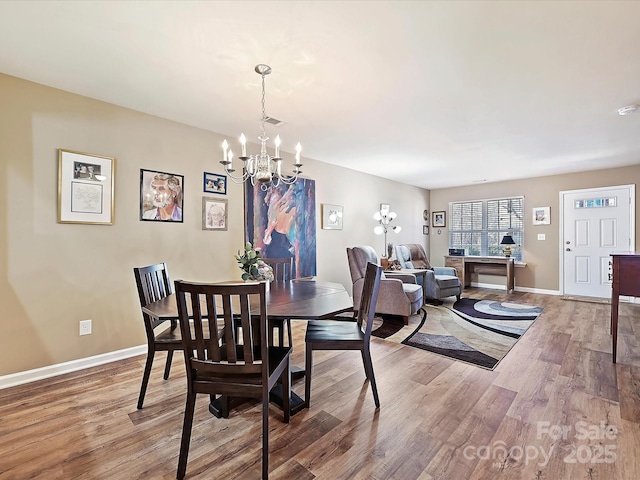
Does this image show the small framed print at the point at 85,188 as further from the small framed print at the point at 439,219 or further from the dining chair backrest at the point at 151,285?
the small framed print at the point at 439,219

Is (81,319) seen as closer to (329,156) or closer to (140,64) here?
(140,64)

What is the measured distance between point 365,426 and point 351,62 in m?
2.38

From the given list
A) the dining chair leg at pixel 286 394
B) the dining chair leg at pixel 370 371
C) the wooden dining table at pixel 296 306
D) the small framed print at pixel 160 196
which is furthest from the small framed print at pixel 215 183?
the dining chair leg at pixel 370 371

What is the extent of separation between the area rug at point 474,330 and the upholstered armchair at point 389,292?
29 cm

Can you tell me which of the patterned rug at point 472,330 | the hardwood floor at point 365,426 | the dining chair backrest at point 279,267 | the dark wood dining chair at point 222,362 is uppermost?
the dining chair backrest at point 279,267

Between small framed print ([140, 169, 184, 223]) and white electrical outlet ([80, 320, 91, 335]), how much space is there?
1.02 meters

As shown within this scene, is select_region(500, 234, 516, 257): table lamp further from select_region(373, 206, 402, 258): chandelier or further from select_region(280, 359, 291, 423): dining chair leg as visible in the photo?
select_region(280, 359, 291, 423): dining chair leg

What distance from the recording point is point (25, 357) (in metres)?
2.37

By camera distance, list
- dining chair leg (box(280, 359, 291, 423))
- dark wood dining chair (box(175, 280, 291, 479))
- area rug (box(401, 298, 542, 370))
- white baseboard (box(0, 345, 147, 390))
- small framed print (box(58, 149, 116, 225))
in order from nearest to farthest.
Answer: dark wood dining chair (box(175, 280, 291, 479)), dining chair leg (box(280, 359, 291, 423)), white baseboard (box(0, 345, 147, 390)), small framed print (box(58, 149, 116, 225)), area rug (box(401, 298, 542, 370))

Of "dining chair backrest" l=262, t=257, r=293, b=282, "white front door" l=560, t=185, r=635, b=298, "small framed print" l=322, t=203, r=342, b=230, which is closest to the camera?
"dining chair backrest" l=262, t=257, r=293, b=282

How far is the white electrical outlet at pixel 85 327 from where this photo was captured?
103 inches

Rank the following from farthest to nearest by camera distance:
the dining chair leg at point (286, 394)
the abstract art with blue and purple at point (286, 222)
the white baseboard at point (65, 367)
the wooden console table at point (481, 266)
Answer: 1. the wooden console table at point (481, 266)
2. the abstract art with blue and purple at point (286, 222)
3. the white baseboard at point (65, 367)
4. the dining chair leg at point (286, 394)

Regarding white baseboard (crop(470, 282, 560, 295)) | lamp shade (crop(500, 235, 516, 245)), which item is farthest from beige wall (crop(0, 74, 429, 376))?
white baseboard (crop(470, 282, 560, 295))

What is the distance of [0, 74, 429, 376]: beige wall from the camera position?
2322 mm
